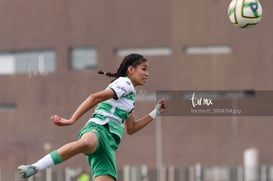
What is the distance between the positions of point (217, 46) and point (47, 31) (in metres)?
13.8

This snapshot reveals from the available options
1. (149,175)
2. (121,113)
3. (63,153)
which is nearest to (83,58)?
(149,175)

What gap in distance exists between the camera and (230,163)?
57844 millimetres

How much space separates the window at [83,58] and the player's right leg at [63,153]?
53028 millimetres

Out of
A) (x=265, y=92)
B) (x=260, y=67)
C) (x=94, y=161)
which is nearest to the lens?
(x=94, y=161)

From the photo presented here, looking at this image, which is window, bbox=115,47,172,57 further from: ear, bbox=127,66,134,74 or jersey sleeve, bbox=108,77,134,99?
jersey sleeve, bbox=108,77,134,99

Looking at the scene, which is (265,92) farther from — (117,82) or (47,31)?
(117,82)

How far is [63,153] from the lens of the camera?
24.3 feet

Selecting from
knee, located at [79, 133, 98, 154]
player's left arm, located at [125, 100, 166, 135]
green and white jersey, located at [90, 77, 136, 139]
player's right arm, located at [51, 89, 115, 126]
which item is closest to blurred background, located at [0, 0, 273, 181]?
player's left arm, located at [125, 100, 166, 135]

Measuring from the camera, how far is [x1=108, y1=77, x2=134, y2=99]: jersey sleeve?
805 cm

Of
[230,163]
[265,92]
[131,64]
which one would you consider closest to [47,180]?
[131,64]

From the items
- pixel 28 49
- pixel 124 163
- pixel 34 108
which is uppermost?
pixel 28 49

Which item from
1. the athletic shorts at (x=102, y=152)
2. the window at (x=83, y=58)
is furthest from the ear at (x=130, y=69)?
the window at (x=83, y=58)

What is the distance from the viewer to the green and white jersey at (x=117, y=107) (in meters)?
8.10

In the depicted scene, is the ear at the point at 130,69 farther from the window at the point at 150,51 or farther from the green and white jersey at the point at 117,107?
the window at the point at 150,51
